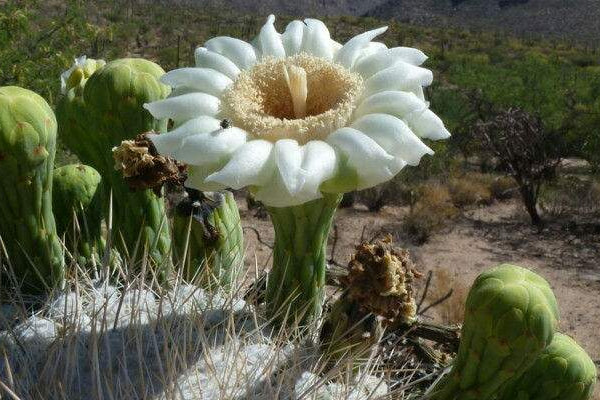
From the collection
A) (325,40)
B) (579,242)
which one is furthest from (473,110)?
(325,40)

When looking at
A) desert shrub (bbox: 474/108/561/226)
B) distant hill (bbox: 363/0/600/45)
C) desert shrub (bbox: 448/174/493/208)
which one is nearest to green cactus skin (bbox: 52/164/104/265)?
desert shrub (bbox: 474/108/561/226)

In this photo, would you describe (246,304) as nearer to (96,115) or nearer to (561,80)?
(96,115)

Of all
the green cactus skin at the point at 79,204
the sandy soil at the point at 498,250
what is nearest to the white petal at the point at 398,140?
the green cactus skin at the point at 79,204

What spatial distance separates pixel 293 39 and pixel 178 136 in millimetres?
380

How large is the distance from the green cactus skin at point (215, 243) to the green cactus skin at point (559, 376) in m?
0.60

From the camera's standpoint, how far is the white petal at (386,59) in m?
1.16

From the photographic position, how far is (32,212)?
132 cm

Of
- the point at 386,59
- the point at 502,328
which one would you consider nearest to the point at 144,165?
the point at 386,59

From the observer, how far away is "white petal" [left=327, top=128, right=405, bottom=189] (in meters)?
0.95

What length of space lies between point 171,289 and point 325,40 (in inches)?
22.7

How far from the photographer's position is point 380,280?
110cm

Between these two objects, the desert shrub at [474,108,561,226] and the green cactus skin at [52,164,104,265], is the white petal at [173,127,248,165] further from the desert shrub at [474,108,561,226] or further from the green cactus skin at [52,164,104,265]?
the desert shrub at [474,108,561,226]

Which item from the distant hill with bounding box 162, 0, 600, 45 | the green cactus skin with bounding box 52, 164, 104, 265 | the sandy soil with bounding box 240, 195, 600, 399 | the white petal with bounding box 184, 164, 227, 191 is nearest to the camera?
the white petal with bounding box 184, 164, 227, 191

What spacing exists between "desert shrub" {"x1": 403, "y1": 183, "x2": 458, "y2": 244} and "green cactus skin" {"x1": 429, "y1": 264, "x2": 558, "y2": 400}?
6.26 metres
